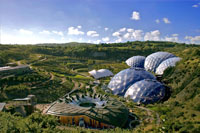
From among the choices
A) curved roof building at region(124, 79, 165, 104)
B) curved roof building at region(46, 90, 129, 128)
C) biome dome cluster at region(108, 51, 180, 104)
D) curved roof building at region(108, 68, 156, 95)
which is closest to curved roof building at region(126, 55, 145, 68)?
biome dome cluster at region(108, 51, 180, 104)

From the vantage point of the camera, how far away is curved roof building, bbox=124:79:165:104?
128ft

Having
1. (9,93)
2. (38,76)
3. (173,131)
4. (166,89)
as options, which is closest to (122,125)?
(173,131)

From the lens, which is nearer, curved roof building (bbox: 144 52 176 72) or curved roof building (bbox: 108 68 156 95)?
curved roof building (bbox: 108 68 156 95)

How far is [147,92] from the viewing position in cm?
3947

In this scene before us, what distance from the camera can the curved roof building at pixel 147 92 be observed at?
38.9 m

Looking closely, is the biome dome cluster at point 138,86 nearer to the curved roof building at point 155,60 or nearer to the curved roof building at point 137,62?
the curved roof building at point 155,60

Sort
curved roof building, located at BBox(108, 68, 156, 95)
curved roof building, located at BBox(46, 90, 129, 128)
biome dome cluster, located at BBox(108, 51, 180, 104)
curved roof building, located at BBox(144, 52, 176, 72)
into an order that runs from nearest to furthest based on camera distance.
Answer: curved roof building, located at BBox(46, 90, 129, 128) < biome dome cluster, located at BBox(108, 51, 180, 104) < curved roof building, located at BBox(108, 68, 156, 95) < curved roof building, located at BBox(144, 52, 176, 72)

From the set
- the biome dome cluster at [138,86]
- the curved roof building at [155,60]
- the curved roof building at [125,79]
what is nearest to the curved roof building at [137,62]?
the curved roof building at [155,60]

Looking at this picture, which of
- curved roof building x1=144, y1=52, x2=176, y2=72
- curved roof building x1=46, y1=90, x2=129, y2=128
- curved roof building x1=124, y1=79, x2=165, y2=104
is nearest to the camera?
curved roof building x1=46, y1=90, x2=129, y2=128

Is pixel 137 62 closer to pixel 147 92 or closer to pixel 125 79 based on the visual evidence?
pixel 125 79

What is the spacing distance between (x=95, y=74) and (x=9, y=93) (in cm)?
3697

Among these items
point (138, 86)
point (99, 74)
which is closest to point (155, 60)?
point (99, 74)

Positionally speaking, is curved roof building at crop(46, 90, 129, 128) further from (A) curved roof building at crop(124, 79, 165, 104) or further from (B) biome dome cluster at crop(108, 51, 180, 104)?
(B) biome dome cluster at crop(108, 51, 180, 104)

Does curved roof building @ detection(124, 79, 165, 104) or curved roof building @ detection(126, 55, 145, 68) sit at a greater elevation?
curved roof building @ detection(126, 55, 145, 68)
